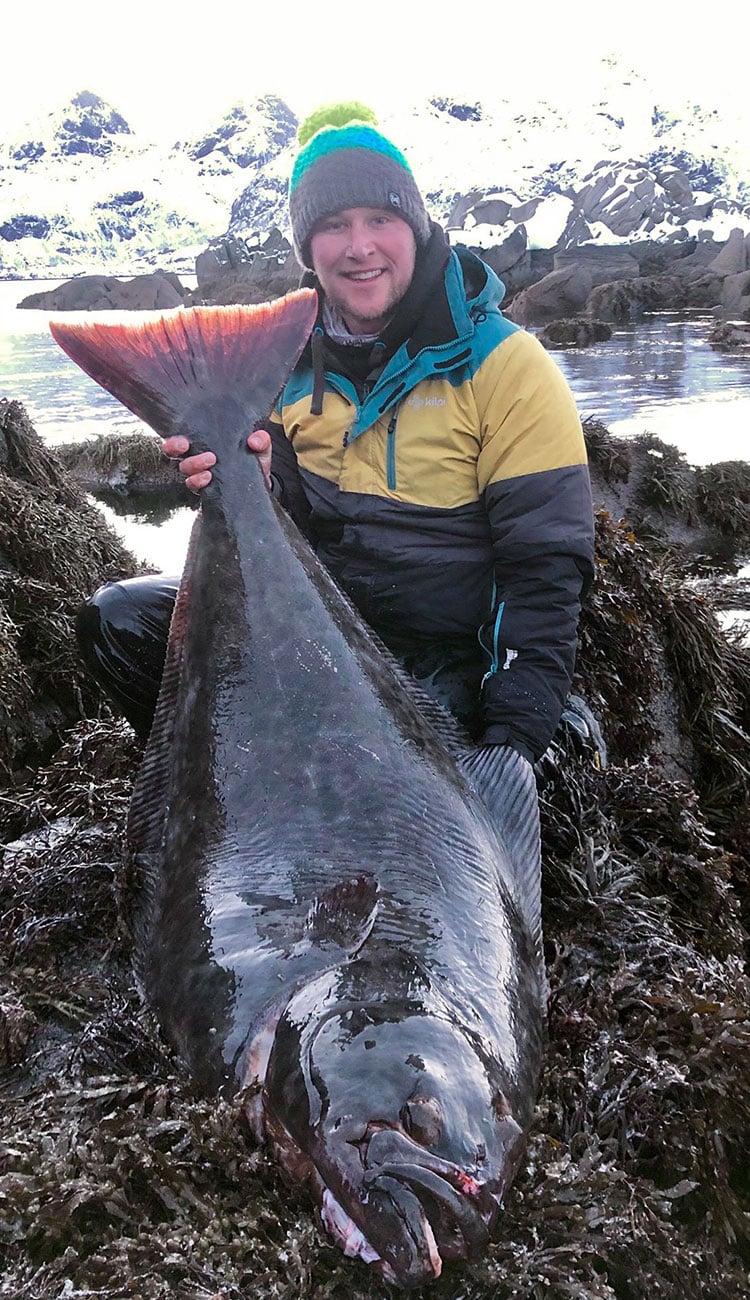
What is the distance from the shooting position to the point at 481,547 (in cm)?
317

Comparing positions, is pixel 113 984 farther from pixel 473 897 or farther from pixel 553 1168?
pixel 553 1168

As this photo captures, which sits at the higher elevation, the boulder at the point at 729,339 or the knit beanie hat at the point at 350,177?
the knit beanie hat at the point at 350,177

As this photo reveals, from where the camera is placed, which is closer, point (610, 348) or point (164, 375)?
point (164, 375)

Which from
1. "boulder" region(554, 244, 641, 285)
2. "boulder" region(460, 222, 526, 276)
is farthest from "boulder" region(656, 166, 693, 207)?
"boulder" region(460, 222, 526, 276)

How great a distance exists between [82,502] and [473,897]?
6.02 meters

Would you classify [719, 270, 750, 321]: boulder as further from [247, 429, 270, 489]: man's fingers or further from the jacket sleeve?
[247, 429, 270, 489]: man's fingers

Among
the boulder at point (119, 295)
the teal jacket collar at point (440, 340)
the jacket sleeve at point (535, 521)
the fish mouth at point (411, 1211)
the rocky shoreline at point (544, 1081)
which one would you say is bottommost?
the rocky shoreline at point (544, 1081)

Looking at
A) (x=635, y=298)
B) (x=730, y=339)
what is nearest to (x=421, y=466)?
(x=730, y=339)

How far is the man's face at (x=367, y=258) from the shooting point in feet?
10.5

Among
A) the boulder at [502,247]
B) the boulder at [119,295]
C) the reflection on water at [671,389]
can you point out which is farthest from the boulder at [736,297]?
the boulder at [119,295]

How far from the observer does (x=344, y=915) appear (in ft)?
6.15

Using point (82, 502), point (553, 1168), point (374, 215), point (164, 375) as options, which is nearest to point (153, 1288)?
point (553, 1168)

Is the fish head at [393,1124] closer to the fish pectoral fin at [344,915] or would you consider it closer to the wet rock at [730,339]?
the fish pectoral fin at [344,915]

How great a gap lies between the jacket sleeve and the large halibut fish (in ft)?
1.38
